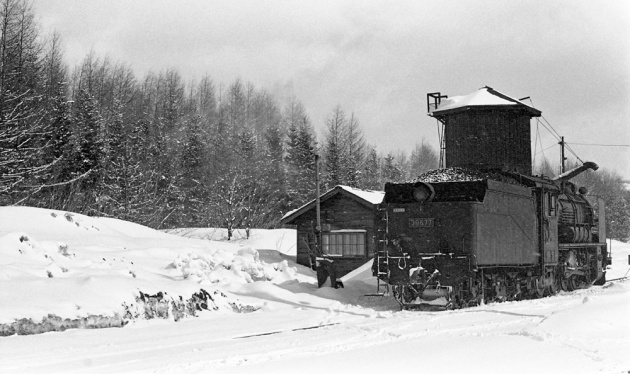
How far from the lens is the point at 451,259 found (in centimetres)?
1605

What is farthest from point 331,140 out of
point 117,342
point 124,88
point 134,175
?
point 117,342

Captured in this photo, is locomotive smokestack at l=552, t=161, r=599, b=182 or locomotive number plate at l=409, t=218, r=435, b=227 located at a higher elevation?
locomotive smokestack at l=552, t=161, r=599, b=182

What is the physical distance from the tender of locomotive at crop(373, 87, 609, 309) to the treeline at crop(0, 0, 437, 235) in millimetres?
19415

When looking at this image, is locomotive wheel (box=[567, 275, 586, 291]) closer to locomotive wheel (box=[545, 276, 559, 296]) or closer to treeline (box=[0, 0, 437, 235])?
locomotive wheel (box=[545, 276, 559, 296])

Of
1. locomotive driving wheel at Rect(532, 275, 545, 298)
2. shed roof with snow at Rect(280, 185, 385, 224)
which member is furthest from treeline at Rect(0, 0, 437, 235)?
locomotive driving wheel at Rect(532, 275, 545, 298)

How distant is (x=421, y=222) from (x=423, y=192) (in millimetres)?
753

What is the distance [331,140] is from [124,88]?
2137 cm

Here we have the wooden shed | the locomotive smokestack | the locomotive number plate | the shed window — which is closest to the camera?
the locomotive number plate

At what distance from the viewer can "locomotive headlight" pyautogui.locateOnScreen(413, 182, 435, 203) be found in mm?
16703

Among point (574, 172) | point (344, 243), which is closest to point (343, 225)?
point (344, 243)

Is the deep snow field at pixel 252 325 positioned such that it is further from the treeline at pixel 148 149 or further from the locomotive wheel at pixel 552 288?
the treeline at pixel 148 149

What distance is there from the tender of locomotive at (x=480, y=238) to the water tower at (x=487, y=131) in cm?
122

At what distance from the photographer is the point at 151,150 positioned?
57781mm

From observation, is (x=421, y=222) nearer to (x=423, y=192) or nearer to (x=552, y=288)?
(x=423, y=192)
